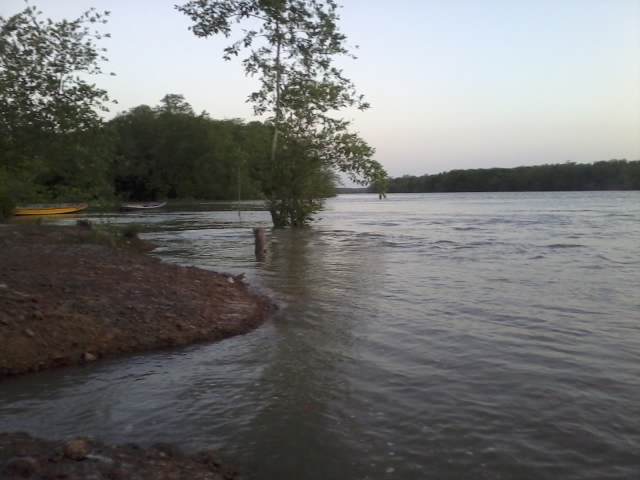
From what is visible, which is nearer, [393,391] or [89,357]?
[393,391]

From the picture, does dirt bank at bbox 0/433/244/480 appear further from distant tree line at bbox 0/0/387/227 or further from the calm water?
distant tree line at bbox 0/0/387/227

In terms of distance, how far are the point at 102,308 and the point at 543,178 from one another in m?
104

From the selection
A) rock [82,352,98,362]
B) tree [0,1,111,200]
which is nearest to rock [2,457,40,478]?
rock [82,352,98,362]

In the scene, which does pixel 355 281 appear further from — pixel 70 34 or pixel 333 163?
pixel 333 163

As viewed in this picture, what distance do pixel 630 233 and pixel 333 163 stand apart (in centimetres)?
1199

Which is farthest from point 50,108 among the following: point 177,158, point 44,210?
point 177,158

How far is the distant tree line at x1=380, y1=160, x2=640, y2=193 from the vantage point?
302 ft

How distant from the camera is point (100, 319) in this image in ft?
22.1

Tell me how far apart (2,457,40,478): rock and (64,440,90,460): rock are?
0.72 ft

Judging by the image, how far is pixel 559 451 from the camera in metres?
4.07

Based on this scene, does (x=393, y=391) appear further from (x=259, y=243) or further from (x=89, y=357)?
(x=259, y=243)

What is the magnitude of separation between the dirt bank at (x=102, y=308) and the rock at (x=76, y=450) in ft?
7.51

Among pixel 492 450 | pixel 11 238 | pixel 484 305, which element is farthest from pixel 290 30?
pixel 492 450

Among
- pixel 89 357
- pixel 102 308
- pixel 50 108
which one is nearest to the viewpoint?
pixel 89 357
